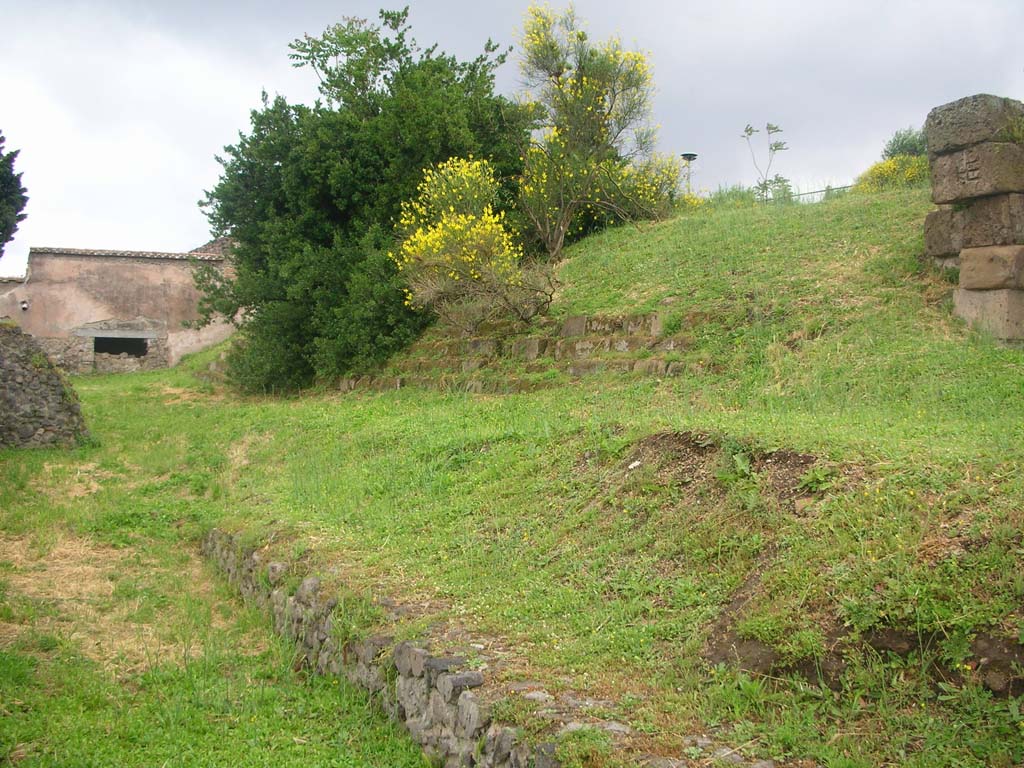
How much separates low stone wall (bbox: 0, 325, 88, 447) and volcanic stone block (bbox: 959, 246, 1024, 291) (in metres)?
12.2

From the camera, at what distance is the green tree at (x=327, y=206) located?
51.8 feet

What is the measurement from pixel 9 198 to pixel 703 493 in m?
11.7

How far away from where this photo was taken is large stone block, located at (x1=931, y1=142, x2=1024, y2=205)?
9.42 meters

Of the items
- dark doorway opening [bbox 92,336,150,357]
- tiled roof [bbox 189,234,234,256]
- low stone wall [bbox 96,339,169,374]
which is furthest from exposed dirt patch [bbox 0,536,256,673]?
tiled roof [bbox 189,234,234,256]

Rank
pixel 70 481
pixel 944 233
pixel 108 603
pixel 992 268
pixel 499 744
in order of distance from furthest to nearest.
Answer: pixel 70 481
pixel 944 233
pixel 992 268
pixel 108 603
pixel 499 744

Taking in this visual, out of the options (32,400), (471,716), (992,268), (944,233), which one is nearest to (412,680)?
(471,716)

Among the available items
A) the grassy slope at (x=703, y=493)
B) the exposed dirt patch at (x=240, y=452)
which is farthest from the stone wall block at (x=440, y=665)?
the exposed dirt patch at (x=240, y=452)

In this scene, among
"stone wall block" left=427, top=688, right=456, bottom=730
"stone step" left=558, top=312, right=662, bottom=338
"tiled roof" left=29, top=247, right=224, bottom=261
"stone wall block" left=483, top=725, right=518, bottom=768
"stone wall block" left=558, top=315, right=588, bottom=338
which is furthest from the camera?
"tiled roof" left=29, top=247, right=224, bottom=261

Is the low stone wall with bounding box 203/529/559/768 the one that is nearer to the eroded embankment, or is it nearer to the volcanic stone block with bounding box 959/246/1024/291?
the eroded embankment

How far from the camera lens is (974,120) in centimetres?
958

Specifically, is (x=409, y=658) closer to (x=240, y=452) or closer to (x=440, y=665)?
(x=440, y=665)

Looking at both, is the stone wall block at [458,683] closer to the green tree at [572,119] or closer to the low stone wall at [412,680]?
the low stone wall at [412,680]

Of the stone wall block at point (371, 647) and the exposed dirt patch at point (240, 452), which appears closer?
the stone wall block at point (371, 647)

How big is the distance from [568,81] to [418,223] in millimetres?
4392
